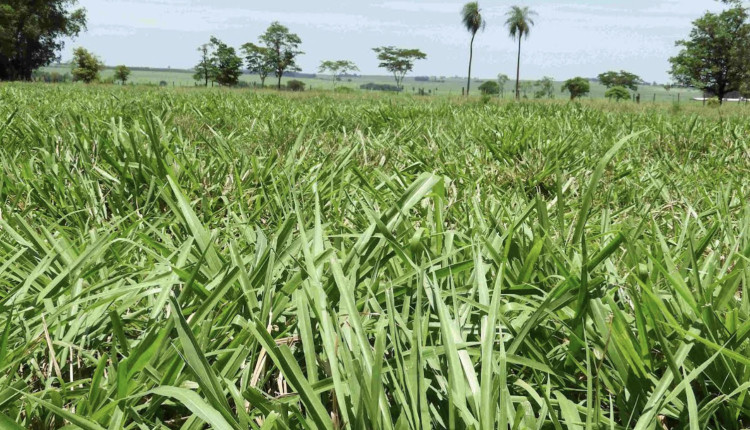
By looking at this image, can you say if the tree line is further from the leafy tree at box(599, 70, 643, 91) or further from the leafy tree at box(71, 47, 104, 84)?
the leafy tree at box(599, 70, 643, 91)

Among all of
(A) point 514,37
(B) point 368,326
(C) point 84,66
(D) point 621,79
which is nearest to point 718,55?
(A) point 514,37

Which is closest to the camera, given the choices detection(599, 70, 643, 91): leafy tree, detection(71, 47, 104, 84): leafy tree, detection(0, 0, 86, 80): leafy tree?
detection(0, 0, 86, 80): leafy tree

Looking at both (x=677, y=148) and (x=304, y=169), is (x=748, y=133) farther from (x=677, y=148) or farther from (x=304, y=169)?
(x=304, y=169)

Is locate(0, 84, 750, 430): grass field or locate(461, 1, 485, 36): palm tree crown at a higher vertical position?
locate(461, 1, 485, 36): palm tree crown

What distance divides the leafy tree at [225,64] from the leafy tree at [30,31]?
27.3 m

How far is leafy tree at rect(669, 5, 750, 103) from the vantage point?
197ft

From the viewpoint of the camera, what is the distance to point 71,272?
1.01 metres

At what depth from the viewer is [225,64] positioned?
8825cm

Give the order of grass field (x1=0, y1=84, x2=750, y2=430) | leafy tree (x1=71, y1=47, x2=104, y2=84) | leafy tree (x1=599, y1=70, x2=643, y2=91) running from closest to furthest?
1. grass field (x1=0, y1=84, x2=750, y2=430)
2. leafy tree (x1=71, y1=47, x2=104, y2=84)
3. leafy tree (x1=599, y1=70, x2=643, y2=91)

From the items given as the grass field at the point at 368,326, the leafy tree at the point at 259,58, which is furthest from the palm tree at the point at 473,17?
the grass field at the point at 368,326

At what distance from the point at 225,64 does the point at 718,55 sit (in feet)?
227

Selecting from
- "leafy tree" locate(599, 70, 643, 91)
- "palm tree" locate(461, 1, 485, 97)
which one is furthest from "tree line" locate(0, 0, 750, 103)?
"leafy tree" locate(599, 70, 643, 91)

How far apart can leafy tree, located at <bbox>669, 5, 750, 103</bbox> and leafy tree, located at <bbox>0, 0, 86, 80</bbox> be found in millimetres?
69021

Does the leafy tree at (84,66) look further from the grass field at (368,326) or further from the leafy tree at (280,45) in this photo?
the grass field at (368,326)
